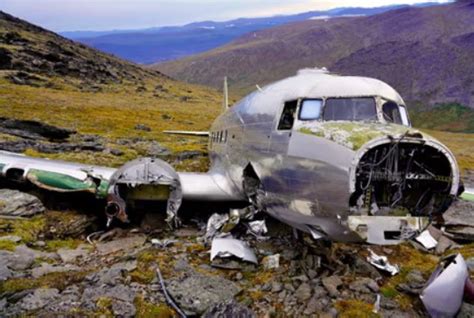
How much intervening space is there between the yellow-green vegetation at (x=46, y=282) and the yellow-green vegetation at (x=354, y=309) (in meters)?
4.92

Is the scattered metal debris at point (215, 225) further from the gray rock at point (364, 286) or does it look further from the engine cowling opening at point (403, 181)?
the engine cowling opening at point (403, 181)

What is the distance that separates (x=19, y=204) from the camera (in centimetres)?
1248

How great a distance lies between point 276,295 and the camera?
342 inches

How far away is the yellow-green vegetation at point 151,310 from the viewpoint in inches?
309

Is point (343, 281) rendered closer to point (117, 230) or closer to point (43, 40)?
point (117, 230)

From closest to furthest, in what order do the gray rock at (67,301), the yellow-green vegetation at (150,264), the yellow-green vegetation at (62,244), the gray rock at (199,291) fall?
the gray rock at (67,301), the gray rock at (199,291), the yellow-green vegetation at (150,264), the yellow-green vegetation at (62,244)

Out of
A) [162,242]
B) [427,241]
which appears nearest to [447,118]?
[427,241]

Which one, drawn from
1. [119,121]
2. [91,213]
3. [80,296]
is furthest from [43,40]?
[80,296]

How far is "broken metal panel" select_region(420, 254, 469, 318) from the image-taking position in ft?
26.7

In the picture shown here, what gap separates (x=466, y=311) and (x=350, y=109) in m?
4.21

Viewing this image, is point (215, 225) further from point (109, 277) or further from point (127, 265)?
point (109, 277)

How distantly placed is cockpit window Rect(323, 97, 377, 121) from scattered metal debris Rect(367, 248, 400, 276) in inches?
138

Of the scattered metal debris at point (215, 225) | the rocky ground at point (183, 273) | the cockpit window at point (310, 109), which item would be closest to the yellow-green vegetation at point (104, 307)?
the rocky ground at point (183, 273)

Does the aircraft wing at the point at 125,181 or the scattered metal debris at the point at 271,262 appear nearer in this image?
the scattered metal debris at the point at 271,262
